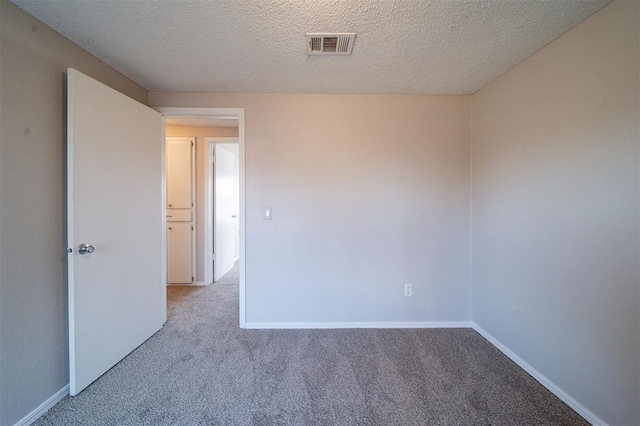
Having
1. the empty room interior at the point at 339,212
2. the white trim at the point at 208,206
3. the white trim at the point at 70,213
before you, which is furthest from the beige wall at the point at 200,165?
the white trim at the point at 70,213

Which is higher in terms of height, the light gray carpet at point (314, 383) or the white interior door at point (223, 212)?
the white interior door at point (223, 212)

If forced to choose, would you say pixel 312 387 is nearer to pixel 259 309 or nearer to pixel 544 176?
pixel 259 309

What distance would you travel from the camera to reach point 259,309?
255 centimetres

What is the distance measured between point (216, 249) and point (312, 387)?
2.82 m

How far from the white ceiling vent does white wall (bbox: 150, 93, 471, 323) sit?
0.72 metres

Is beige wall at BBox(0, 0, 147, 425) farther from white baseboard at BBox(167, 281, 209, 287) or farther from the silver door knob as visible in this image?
white baseboard at BBox(167, 281, 209, 287)

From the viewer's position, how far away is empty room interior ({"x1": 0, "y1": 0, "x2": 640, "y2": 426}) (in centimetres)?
142

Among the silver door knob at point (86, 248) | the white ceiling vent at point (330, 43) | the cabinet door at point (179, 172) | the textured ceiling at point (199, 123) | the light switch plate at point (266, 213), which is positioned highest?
the textured ceiling at point (199, 123)

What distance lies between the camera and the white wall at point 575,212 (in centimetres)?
132

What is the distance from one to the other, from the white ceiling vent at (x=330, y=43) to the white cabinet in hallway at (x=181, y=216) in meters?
2.72

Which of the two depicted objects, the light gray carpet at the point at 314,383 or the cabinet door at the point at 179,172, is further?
the cabinet door at the point at 179,172

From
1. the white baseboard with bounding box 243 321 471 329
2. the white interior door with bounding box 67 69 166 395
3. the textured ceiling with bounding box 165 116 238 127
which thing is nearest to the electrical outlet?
the white baseboard with bounding box 243 321 471 329

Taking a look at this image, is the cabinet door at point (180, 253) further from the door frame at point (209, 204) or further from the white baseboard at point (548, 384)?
the white baseboard at point (548, 384)

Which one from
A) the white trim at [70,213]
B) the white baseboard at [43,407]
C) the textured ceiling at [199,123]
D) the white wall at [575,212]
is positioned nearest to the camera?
the white wall at [575,212]
